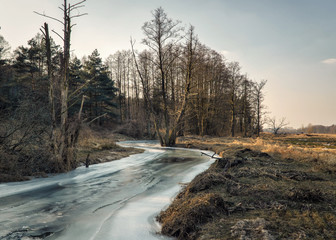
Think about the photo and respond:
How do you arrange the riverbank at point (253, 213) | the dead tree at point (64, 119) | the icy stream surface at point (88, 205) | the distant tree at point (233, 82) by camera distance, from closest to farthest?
1. the riverbank at point (253, 213)
2. the icy stream surface at point (88, 205)
3. the dead tree at point (64, 119)
4. the distant tree at point (233, 82)

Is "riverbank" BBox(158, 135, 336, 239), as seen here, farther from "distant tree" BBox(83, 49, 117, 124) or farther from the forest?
"distant tree" BBox(83, 49, 117, 124)

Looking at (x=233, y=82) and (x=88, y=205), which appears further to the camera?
(x=233, y=82)

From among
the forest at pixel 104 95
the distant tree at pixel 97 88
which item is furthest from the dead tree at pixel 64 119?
the distant tree at pixel 97 88

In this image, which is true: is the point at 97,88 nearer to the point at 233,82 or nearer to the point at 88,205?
A: the point at 233,82

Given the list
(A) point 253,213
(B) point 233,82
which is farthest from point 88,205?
(B) point 233,82

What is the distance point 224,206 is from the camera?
13.1 feet

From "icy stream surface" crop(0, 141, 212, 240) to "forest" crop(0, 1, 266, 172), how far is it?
1.70m

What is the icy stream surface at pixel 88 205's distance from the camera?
13.0 feet

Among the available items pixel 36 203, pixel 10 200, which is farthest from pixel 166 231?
pixel 10 200

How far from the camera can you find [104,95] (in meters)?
35.5

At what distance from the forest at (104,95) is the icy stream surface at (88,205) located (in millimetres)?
1700

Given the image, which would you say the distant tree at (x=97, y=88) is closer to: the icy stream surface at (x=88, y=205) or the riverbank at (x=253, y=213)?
the icy stream surface at (x=88, y=205)

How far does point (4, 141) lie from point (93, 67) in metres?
30.2

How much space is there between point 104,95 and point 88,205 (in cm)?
3162
